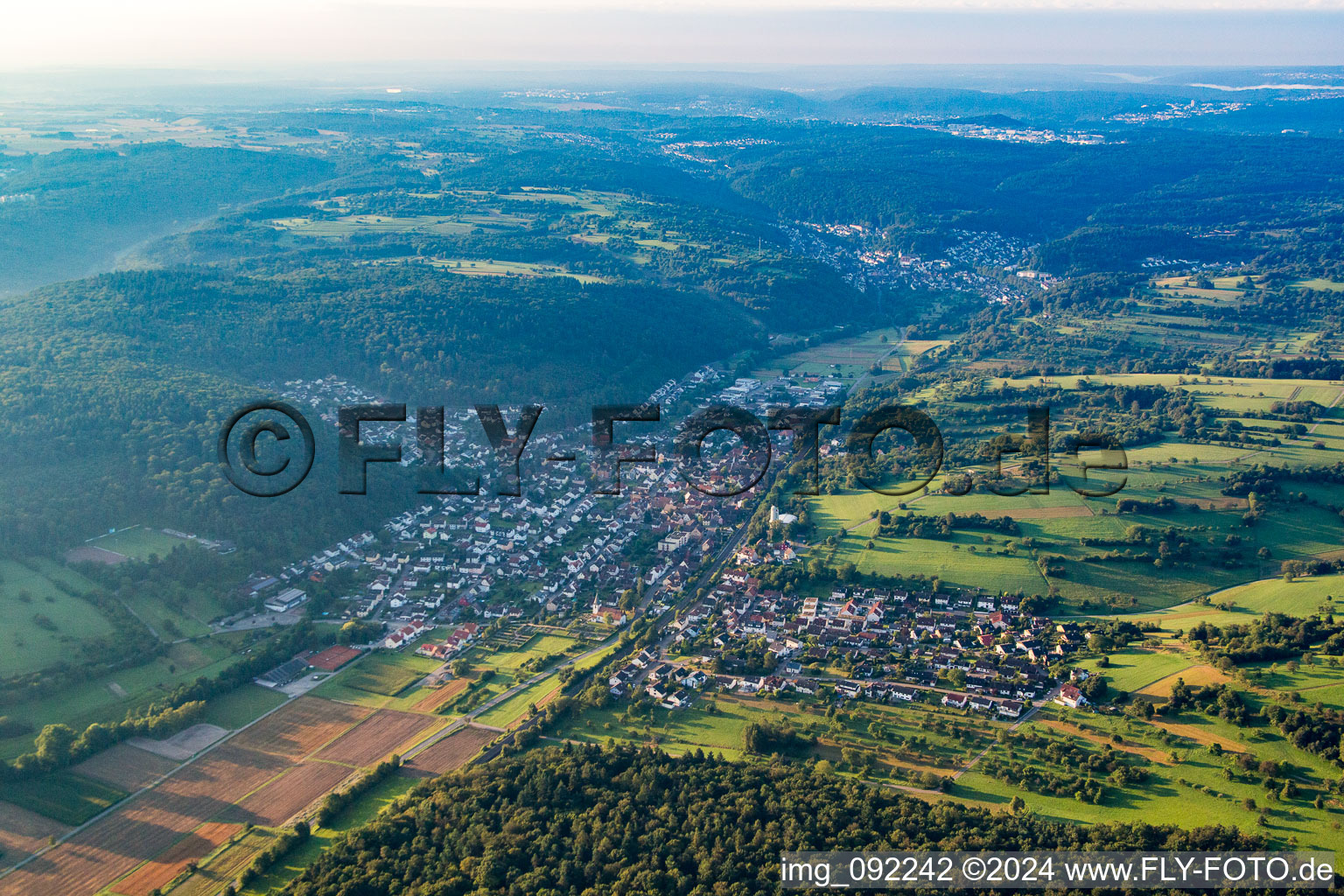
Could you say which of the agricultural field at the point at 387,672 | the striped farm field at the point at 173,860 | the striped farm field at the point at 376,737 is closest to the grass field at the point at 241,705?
the agricultural field at the point at 387,672

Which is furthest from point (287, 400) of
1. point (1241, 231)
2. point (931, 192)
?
point (1241, 231)

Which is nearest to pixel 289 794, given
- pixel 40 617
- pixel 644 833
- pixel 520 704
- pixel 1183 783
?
pixel 520 704

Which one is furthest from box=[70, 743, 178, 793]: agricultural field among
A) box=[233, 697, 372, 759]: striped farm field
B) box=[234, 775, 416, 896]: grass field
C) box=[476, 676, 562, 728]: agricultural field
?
box=[476, 676, 562, 728]: agricultural field

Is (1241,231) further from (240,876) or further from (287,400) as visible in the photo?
(240,876)

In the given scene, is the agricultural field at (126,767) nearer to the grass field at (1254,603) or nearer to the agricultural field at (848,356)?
the grass field at (1254,603)

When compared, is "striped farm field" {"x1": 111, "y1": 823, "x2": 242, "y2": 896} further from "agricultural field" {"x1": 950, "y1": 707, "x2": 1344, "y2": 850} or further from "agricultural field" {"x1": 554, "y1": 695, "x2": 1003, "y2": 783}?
"agricultural field" {"x1": 950, "y1": 707, "x2": 1344, "y2": 850}

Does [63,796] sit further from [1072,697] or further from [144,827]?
[1072,697]
